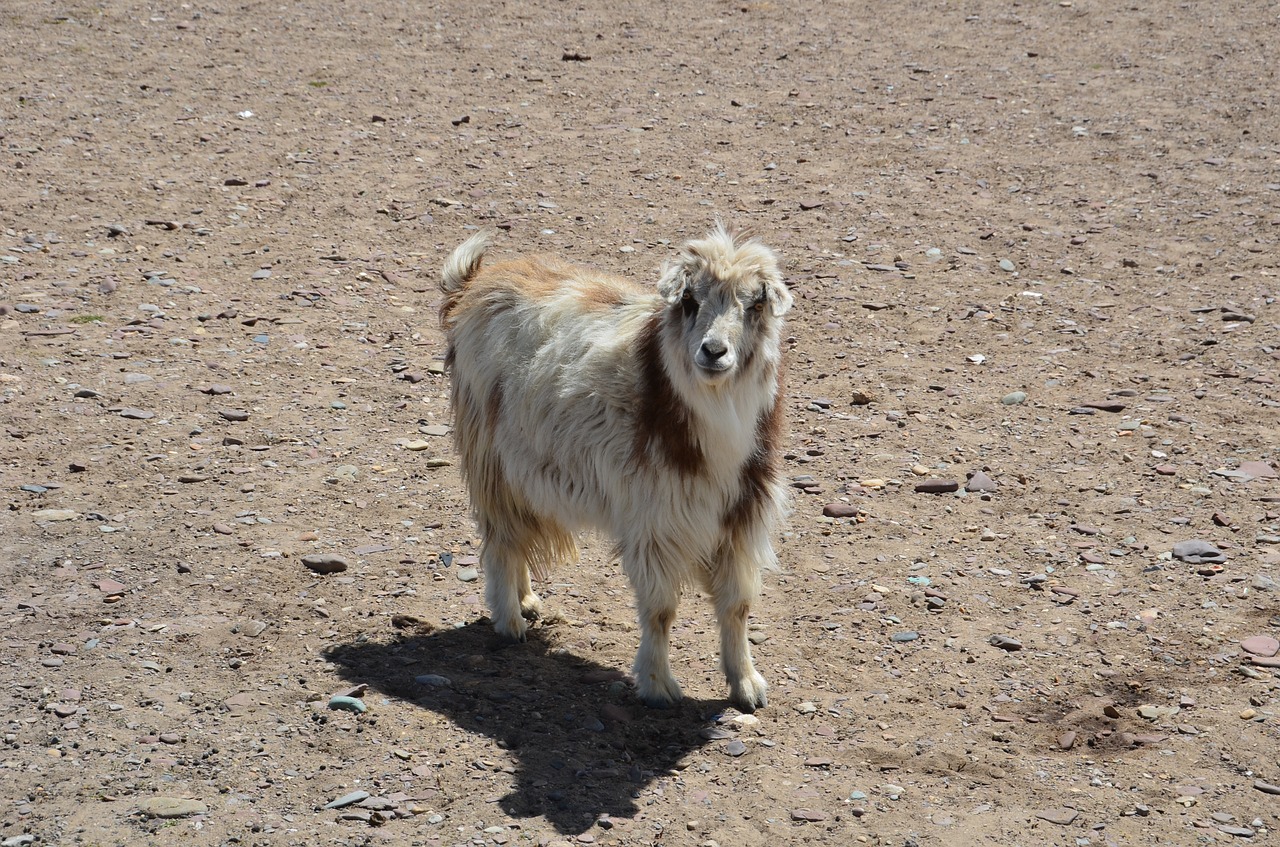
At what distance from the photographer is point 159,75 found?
44.6 feet

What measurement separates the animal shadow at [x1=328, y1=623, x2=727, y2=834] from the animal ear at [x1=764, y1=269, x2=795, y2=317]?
1.80 metres

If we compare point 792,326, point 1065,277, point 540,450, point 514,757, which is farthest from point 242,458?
point 1065,277

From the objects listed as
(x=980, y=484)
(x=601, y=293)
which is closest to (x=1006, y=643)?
(x=980, y=484)

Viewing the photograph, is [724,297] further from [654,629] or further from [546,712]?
[546,712]

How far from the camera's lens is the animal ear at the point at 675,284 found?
17.7ft

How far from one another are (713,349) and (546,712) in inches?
70.7

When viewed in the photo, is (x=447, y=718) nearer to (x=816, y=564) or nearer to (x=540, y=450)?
(x=540, y=450)

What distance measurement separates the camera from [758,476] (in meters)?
5.84

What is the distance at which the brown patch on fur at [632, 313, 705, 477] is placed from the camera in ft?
18.3

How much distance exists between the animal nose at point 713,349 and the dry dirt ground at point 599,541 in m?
1.67

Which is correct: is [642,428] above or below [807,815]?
above

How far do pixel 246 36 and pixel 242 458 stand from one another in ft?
27.2

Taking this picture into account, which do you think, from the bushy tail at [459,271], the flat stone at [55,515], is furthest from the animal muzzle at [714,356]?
the flat stone at [55,515]

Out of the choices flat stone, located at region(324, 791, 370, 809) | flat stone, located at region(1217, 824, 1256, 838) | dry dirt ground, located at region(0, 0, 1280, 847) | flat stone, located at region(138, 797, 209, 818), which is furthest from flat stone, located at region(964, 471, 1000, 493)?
flat stone, located at region(138, 797, 209, 818)
